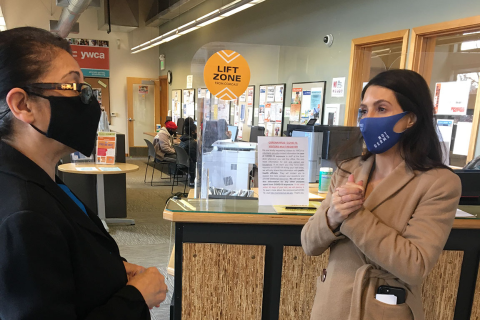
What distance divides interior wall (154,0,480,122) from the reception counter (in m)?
0.78

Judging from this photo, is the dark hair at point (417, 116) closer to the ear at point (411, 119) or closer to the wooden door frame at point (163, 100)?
the ear at point (411, 119)

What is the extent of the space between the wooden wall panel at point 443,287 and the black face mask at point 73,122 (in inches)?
69.1

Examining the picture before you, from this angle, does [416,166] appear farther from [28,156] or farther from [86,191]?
[86,191]

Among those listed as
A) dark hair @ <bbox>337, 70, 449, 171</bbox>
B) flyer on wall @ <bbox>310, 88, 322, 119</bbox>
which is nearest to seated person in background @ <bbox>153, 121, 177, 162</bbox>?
flyer on wall @ <bbox>310, 88, 322, 119</bbox>

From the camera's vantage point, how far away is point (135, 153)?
1141 cm

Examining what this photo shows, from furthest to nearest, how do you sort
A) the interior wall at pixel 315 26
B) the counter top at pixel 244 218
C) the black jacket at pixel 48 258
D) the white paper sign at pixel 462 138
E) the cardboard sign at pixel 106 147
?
the cardboard sign at pixel 106 147, the white paper sign at pixel 462 138, the interior wall at pixel 315 26, the counter top at pixel 244 218, the black jacket at pixel 48 258

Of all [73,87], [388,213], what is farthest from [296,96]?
[73,87]

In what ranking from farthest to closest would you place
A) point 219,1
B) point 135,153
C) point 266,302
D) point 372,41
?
point 135,153
point 219,1
point 372,41
point 266,302

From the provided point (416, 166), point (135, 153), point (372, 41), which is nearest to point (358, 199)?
point (416, 166)

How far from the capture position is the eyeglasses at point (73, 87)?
0.79m

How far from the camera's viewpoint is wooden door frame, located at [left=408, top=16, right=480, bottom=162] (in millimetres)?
3309

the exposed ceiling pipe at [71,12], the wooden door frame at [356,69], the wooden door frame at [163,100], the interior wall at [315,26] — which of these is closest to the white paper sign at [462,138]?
the interior wall at [315,26]

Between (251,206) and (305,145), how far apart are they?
42 cm

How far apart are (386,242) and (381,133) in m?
0.36
